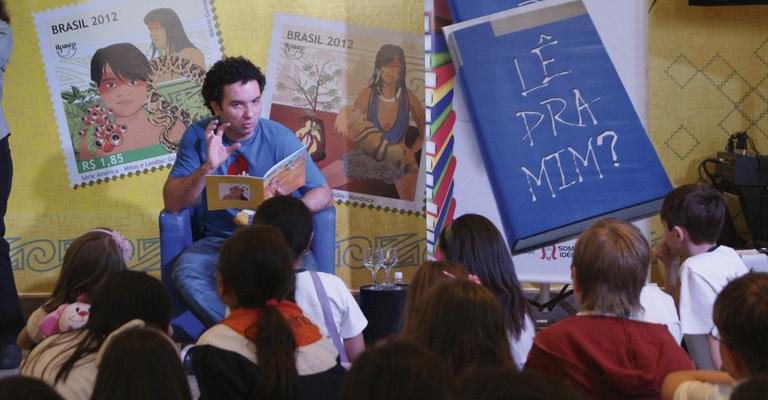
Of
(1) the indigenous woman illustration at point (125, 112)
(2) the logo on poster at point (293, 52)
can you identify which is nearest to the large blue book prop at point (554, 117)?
(2) the logo on poster at point (293, 52)

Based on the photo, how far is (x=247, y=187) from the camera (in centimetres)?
384

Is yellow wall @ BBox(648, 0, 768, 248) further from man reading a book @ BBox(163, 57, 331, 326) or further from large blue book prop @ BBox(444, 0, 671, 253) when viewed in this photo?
man reading a book @ BBox(163, 57, 331, 326)

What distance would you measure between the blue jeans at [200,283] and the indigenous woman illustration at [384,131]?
4.01ft

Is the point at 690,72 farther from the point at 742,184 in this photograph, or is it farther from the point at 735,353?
the point at 735,353

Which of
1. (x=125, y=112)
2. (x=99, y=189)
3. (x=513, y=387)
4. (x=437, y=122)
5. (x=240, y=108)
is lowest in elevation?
(x=513, y=387)

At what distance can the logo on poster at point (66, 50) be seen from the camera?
5035 millimetres

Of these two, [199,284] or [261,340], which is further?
[199,284]

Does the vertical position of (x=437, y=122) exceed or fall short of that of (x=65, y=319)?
it exceeds it

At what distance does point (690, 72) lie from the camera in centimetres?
515

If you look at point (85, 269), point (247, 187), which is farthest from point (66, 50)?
point (85, 269)

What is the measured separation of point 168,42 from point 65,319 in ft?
8.63

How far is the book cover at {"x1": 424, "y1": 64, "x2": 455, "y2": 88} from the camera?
4.34m

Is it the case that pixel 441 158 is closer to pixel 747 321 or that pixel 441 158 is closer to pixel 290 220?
pixel 290 220

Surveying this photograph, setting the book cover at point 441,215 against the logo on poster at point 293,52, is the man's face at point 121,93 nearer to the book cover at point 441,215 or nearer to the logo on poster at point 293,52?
the logo on poster at point 293,52
